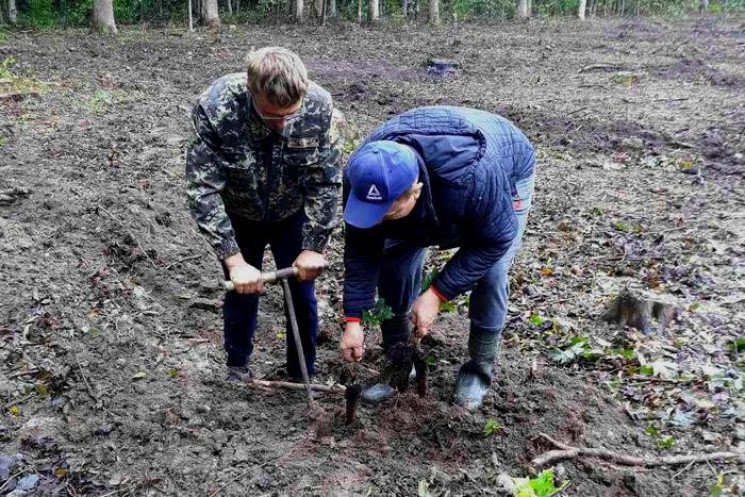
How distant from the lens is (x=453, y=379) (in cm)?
408

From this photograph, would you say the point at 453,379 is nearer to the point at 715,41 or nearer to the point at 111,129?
the point at 111,129

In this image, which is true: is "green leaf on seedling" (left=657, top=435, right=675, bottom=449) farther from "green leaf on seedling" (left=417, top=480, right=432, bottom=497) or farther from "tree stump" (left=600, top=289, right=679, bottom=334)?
"green leaf on seedling" (left=417, top=480, right=432, bottom=497)

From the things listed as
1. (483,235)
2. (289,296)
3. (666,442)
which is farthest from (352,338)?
(666,442)

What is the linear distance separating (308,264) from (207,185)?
625 millimetres

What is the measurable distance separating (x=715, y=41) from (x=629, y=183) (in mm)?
17788

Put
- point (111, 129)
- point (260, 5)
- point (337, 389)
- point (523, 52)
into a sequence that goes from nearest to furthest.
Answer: point (337, 389), point (111, 129), point (523, 52), point (260, 5)

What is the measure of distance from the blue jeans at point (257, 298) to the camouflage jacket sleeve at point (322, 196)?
146mm

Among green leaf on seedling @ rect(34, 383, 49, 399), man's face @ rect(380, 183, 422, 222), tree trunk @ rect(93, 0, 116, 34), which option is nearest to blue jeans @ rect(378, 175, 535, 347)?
man's face @ rect(380, 183, 422, 222)

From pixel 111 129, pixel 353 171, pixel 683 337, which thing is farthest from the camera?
pixel 111 129

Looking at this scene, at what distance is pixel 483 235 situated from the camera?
292cm

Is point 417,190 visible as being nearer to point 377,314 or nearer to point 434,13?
point 377,314

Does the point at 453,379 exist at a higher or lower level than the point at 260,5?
lower

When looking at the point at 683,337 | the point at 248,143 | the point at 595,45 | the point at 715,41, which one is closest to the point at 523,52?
the point at 595,45

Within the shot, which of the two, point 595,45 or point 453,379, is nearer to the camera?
point 453,379
